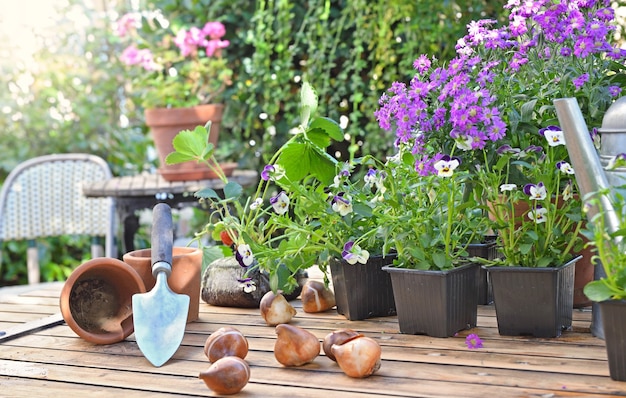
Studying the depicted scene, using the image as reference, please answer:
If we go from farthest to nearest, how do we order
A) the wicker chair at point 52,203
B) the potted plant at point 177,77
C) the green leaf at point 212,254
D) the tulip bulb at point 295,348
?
1. the wicker chair at point 52,203
2. the potted plant at point 177,77
3. the green leaf at point 212,254
4. the tulip bulb at point 295,348

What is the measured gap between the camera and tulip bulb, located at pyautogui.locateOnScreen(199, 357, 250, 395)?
0.82 m

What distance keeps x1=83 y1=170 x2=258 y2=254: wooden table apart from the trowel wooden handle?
1340 millimetres

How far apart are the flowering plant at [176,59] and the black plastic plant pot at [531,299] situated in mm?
2043

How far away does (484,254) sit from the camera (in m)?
1.17

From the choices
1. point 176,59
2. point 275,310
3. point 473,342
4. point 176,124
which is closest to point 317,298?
point 275,310

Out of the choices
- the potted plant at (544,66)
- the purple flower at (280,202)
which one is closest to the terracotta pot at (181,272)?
the purple flower at (280,202)

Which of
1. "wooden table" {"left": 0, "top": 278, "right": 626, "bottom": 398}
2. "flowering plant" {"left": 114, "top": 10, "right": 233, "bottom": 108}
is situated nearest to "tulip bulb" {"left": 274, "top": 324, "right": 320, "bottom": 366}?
"wooden table" {"left": 0, "top": 278, "right": 626, "bottom": 398}

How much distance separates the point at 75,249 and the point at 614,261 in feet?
11.4

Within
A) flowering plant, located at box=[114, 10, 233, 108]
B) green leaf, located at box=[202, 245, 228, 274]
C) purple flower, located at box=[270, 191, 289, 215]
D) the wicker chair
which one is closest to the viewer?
purple flower, located at box=[270, 191, 289, 215]

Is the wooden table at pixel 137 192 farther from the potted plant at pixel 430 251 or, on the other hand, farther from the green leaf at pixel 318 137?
the potted plant at pixel 430 251

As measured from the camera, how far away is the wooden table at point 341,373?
0.82m

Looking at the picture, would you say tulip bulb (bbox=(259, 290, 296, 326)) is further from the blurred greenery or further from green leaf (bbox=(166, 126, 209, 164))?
the blurred greenery

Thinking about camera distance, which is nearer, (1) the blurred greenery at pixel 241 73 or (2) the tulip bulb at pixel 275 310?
(2) the tulip bulb at pixel 275 310

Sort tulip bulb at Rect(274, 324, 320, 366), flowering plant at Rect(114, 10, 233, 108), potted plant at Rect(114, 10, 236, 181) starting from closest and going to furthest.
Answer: tulip bulb at Rect(274, 324, 320, 366) → potted plant at Rect(114, 10, 236, 181) → flowering plant at Rect(114, 10, 233, 108)
